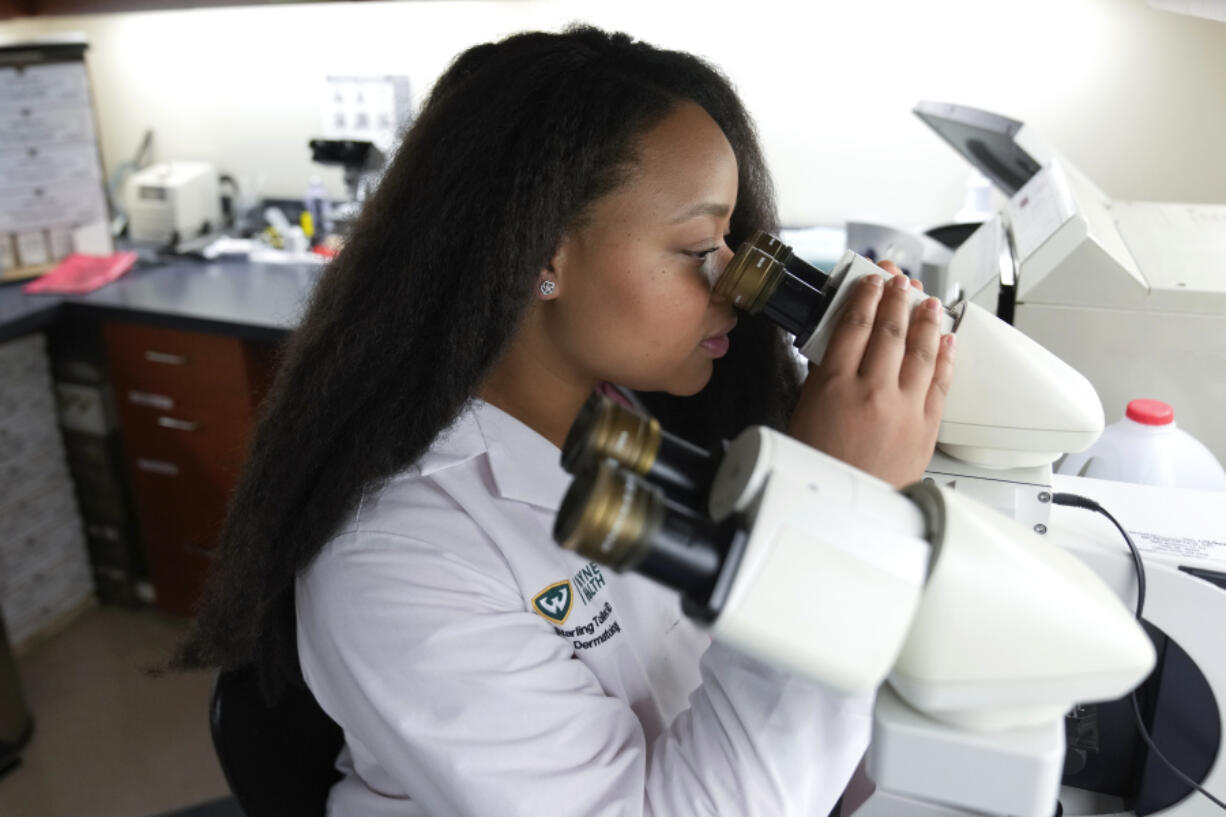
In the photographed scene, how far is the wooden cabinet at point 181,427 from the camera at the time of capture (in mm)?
2172

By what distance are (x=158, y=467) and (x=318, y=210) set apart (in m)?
0.81

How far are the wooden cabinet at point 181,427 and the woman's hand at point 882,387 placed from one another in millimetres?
1613

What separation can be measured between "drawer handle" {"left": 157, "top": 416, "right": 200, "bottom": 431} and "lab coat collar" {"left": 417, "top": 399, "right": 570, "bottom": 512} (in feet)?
5.08

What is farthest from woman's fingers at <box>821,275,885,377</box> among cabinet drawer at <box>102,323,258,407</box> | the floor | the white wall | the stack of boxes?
the stack of boxes

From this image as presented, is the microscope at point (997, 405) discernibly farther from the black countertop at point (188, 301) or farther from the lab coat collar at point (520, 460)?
the black countertop at point (188, 301)

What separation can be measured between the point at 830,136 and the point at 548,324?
4.72 feet

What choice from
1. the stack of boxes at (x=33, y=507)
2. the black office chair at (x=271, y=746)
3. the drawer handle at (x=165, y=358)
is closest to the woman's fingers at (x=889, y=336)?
the black office chair at (x=271, y=746)

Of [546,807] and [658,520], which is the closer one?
[658,520]

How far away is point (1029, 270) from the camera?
118cm

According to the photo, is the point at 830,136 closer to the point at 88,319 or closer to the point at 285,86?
the point at 285,86

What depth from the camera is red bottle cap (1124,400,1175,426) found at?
1.07 metres

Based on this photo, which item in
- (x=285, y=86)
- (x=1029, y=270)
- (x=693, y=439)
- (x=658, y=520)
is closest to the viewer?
(x=658, y=520)

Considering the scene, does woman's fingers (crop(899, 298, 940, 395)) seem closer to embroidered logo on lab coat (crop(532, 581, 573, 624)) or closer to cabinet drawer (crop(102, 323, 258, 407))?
embroidered logo on lab coat (crop(532, 581, 573, 624))

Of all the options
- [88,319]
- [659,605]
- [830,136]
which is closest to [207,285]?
[88,319]
